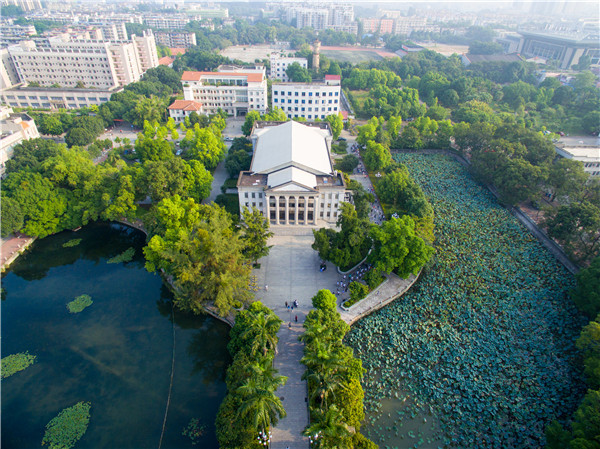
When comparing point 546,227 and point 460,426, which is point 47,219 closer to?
point 460,426

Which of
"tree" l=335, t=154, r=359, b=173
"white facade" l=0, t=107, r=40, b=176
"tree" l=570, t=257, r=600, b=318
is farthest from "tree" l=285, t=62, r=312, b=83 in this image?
"tree" l=570, t=257, r=600, b=318

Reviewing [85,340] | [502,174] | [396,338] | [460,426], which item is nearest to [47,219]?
[85,340]

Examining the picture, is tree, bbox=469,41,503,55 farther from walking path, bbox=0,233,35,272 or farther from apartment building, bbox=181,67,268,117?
walking path, bbox=0,233,35,272

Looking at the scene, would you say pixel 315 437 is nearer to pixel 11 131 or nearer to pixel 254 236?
pixel 254 236

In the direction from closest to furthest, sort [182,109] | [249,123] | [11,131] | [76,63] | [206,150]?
[11,131] → [206,150] → [249,123] → [182,109] → [76,63]

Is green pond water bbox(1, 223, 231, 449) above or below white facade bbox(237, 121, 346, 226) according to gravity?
below

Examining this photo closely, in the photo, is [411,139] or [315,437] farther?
[411,139]

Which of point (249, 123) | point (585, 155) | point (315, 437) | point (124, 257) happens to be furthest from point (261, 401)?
point (585, 155)

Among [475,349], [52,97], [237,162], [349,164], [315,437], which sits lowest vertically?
[475,349]
